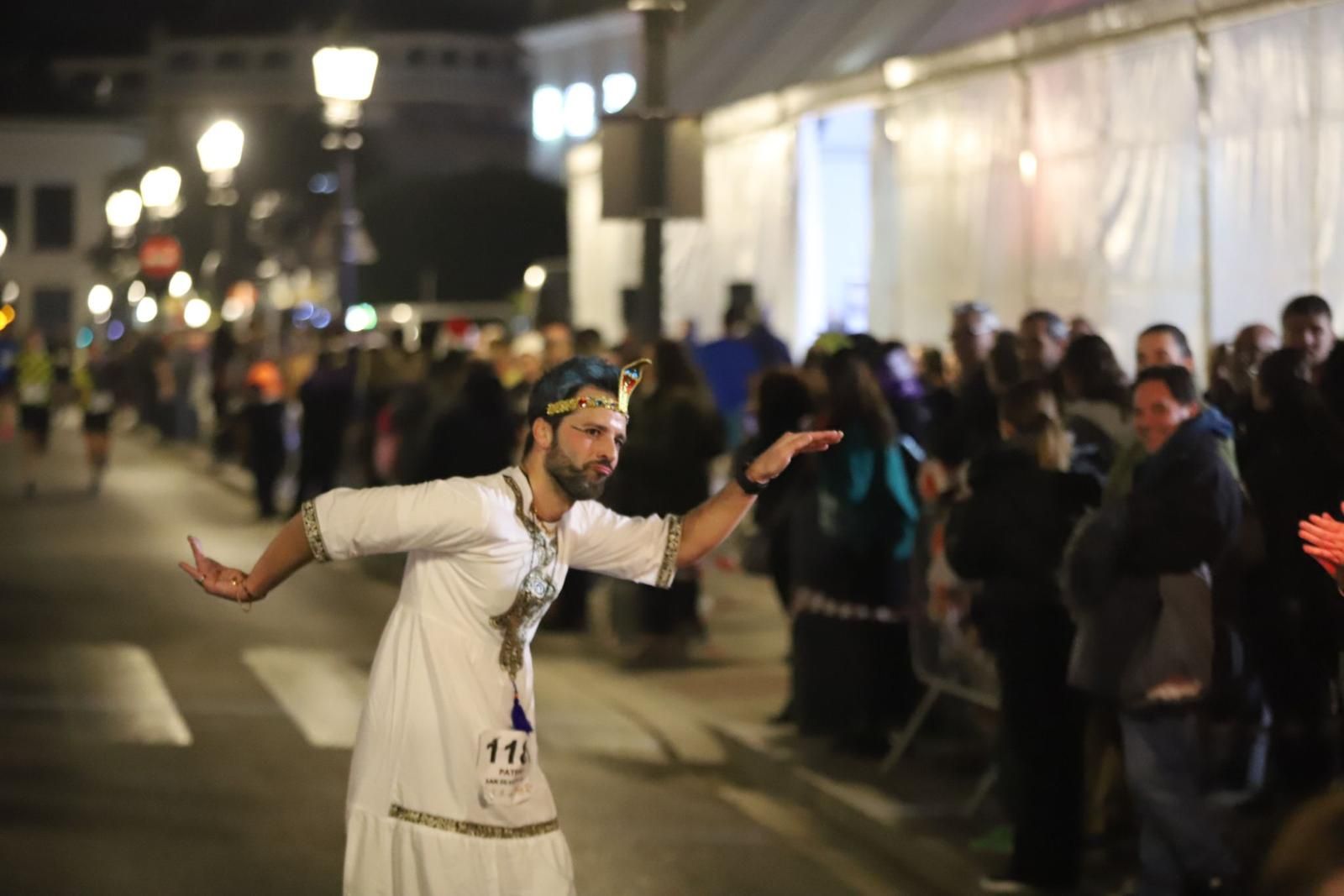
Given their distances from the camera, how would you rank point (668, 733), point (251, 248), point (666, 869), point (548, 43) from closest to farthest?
point (666, 869), point (668, 733), point (251, 248), point (548, 43)

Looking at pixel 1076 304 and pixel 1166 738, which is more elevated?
pixel 1076 304

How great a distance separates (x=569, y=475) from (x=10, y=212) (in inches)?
3843

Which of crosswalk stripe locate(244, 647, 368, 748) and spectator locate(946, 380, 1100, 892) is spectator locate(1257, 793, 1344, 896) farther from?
crosswalk stripe locate(244, 647, 368, 748)

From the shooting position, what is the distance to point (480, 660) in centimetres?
527

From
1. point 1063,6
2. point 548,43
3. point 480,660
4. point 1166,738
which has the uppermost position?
point 548,43

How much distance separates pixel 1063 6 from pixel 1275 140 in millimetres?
2779

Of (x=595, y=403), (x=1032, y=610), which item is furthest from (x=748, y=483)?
(x=1032, y=610)

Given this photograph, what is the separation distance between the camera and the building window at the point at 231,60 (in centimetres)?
9125

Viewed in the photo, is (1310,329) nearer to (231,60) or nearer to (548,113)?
(548,113)

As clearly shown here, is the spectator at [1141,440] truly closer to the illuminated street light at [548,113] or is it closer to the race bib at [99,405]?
the race bib at [99,405]

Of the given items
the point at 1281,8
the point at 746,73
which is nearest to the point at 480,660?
the point at 1281,8

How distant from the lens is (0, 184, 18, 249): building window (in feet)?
320

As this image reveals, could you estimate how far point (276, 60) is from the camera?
89.9 m

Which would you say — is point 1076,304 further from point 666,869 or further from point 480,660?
point 480,660
